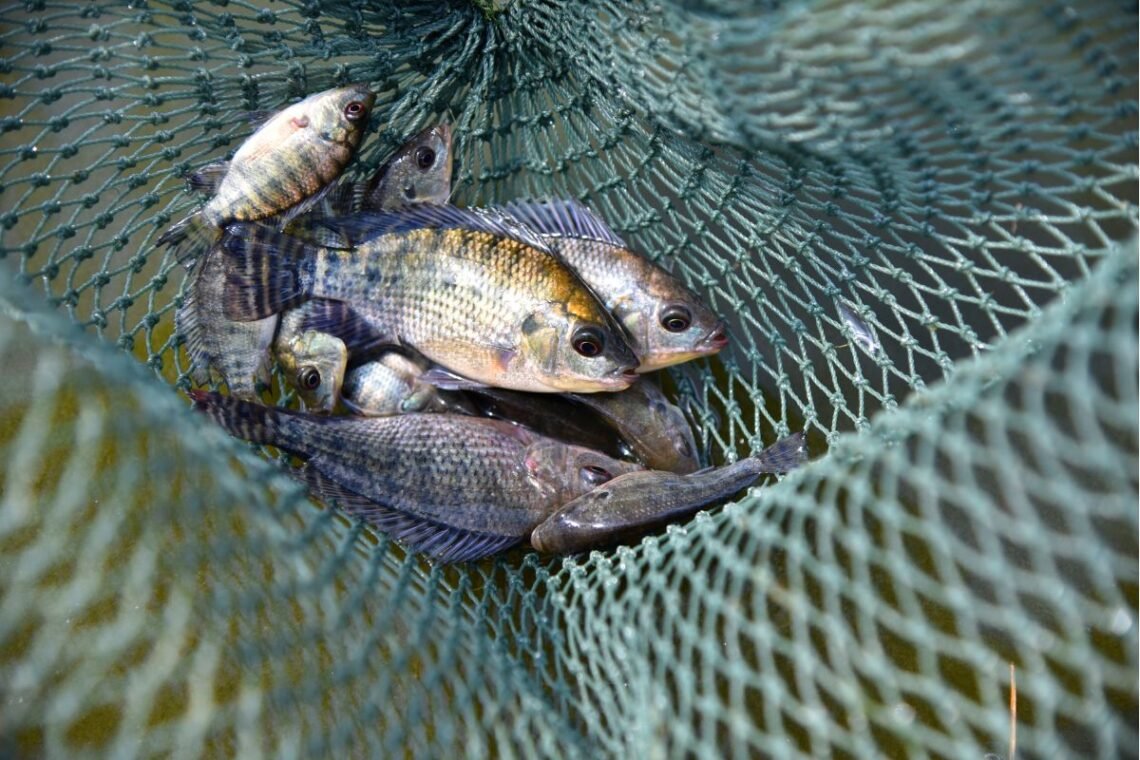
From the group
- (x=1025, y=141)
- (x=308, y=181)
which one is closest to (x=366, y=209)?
(x=308, y=181)

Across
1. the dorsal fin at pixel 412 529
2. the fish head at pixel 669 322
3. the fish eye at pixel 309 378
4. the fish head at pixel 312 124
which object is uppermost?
the fish head at pixel 312 124

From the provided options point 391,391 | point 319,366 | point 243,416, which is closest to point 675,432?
point 391,391

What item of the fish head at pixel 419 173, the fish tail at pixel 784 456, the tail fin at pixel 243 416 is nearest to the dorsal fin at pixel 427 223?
the fish head at pixel 419 173

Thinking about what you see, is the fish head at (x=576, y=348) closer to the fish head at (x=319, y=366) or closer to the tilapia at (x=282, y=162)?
the fish head at (x=319, y=366)

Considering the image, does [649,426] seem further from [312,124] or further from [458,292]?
[312,124]

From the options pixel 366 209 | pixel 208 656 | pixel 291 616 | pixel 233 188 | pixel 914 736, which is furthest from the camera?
pixel 366 209

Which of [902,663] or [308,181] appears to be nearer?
[308,181]

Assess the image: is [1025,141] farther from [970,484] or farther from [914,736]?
[914,736]
